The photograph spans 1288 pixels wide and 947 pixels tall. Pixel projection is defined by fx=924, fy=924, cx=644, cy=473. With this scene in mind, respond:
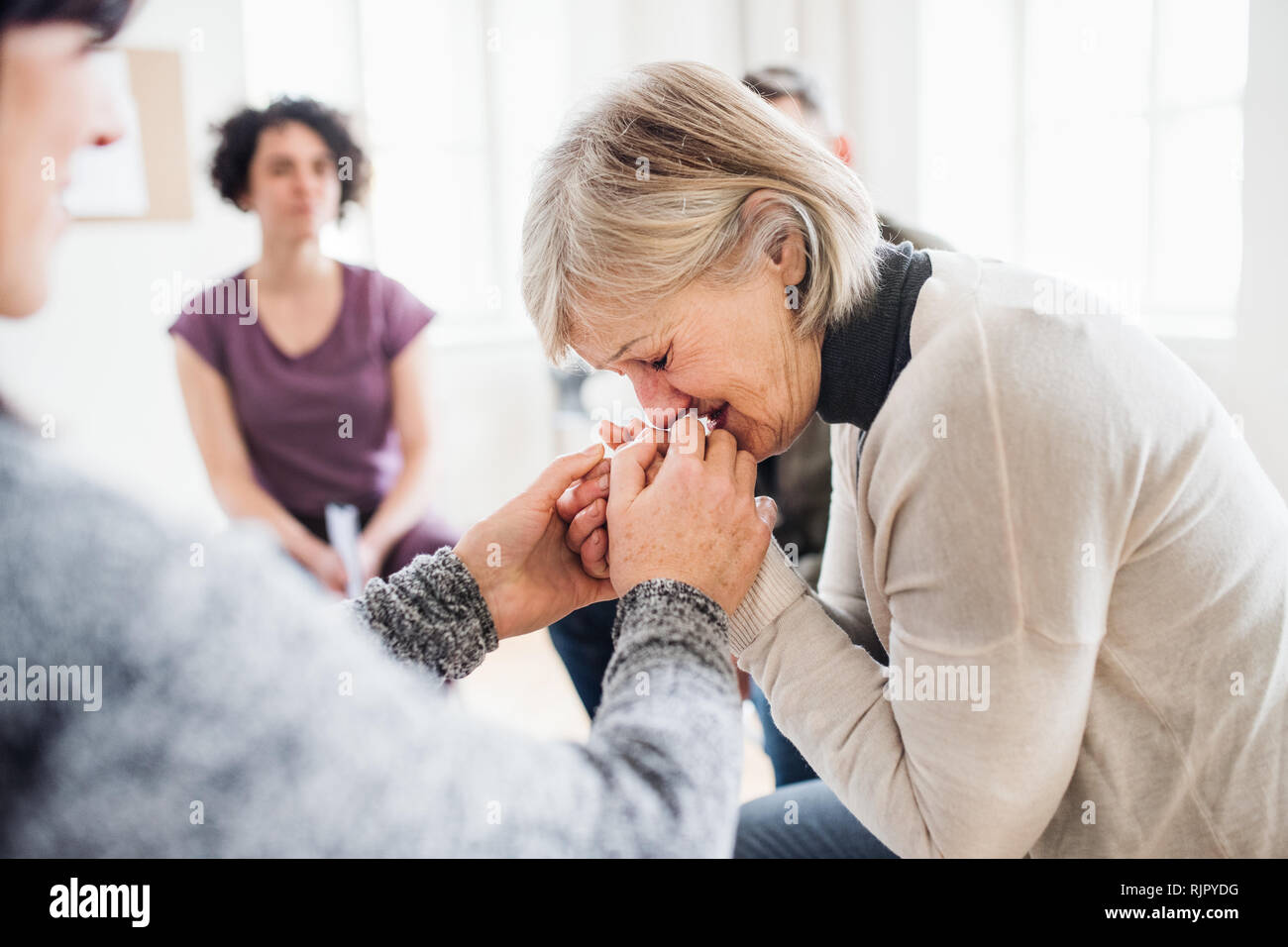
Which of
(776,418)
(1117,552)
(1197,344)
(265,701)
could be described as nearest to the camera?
(265,701)

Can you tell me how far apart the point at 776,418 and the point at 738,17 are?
332 cm

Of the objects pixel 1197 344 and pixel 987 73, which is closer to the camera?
pixel 1197 344

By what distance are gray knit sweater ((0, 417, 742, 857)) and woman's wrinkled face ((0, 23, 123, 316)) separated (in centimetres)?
30

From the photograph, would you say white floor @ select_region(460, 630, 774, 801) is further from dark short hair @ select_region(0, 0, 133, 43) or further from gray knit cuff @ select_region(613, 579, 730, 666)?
dark short hair @ select_region(0, 0, 133, 43)

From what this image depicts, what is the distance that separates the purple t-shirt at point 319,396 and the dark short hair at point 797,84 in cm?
100

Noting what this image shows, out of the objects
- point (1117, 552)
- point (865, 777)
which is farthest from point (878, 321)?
point (865, 777)

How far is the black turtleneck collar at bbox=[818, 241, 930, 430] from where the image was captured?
2.84 feet

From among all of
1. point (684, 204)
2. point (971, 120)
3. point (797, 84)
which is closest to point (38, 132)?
point (684, 204)

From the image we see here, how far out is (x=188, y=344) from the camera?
232 cm

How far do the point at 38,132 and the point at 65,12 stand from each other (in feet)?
0.76

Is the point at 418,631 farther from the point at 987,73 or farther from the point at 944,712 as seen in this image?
the point at 987,73

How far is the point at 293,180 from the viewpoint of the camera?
7.73ft

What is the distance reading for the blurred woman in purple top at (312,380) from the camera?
2309 millimetres

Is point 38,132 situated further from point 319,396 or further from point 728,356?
point 319,396
